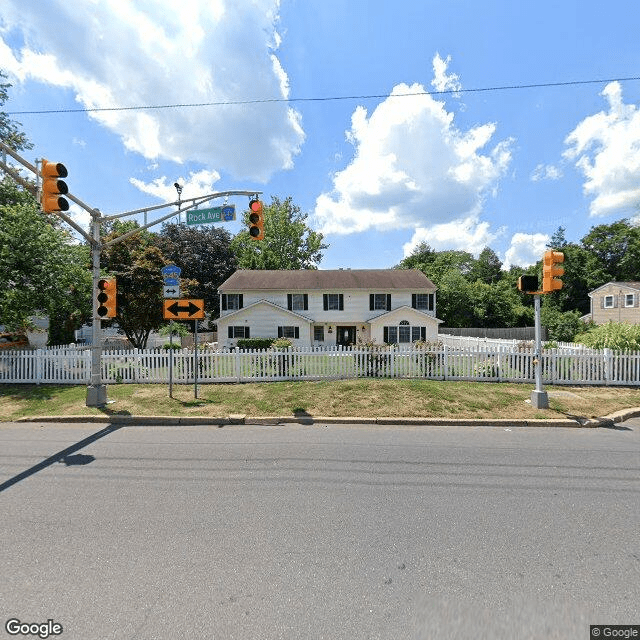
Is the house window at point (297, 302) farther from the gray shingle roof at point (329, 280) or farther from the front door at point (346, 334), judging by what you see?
the front door at point (346, 334)

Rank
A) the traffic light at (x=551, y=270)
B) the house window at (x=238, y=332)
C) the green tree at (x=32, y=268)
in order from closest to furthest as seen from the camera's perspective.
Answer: the traffic light at (x=551, y=270) → the green tree at (x=32, y=268) → the house window at (x=238, y=332)

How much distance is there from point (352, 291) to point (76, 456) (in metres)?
22.4

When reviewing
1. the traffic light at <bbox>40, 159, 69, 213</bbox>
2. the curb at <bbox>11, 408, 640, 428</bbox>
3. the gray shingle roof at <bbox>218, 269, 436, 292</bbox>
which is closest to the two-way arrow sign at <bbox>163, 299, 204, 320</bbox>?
Answer: the curb at <bbox>11, 408, 640, 428</bbox>

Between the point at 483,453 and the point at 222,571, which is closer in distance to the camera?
the point at 222,571

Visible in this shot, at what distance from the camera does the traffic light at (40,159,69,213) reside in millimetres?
6152

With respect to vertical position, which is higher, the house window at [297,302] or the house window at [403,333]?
the house window at [297,302]

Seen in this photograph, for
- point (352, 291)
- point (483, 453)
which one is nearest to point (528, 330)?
point (352, 291)

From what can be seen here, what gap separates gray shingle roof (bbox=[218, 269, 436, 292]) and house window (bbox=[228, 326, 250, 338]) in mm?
3233

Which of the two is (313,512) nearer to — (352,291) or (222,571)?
(222,571)

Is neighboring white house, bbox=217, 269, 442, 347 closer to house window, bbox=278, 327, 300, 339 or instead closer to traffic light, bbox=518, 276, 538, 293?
house window, bbox=278, 327, 300, 339

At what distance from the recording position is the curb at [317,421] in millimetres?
7301

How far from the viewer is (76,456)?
215 inches

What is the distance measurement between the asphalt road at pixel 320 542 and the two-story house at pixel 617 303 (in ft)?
126

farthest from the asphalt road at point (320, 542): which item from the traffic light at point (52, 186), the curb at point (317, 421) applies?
the traffic light at point (52, 186)
